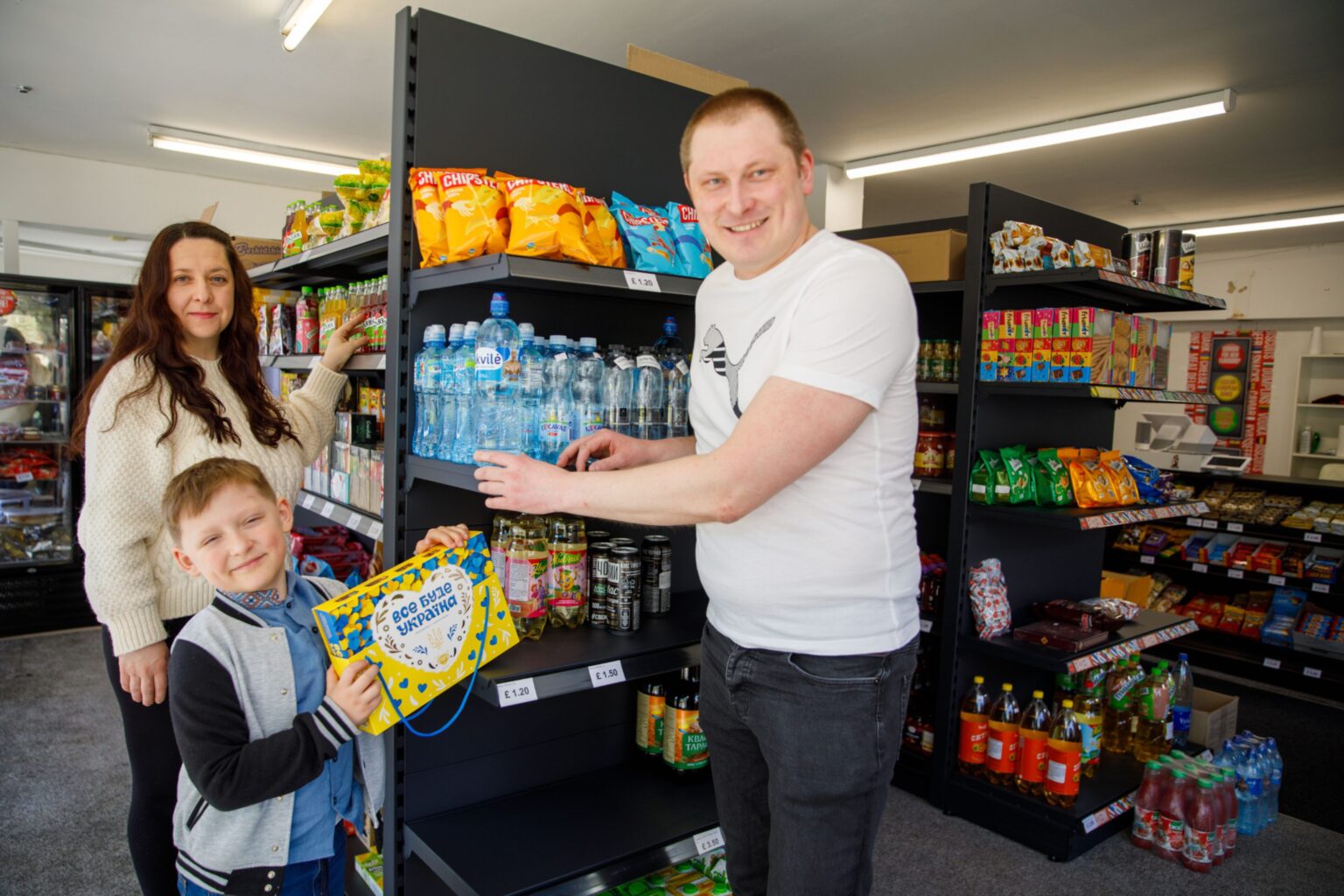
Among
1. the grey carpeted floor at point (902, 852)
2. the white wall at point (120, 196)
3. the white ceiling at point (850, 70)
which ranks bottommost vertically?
the grey carpeted floor at point (902, 852)

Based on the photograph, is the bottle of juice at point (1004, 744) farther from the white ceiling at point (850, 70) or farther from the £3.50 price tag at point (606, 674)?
the white ceiling at point (850, 70)

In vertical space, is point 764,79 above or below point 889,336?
above

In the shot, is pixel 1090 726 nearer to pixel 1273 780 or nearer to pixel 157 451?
pixel 1273 780

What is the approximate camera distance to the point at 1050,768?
11.3 ft

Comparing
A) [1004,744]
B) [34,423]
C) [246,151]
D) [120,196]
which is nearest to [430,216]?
[1004,744]

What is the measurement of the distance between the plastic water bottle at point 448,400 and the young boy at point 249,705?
0.41 metres

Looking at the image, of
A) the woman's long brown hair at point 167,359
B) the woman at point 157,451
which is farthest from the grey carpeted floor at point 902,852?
the woman's long brown hair at point 167,359

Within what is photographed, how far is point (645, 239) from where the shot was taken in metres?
2.15

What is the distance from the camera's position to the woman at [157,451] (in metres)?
2.10

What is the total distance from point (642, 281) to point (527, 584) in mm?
795

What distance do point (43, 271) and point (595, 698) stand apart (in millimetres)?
18640

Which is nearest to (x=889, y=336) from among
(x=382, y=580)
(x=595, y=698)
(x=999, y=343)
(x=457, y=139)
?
(x=382, y=580)

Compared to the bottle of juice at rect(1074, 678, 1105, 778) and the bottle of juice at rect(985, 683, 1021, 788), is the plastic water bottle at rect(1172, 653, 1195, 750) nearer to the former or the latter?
the bottle of juice at rect(1074, 678, 1105, 778)

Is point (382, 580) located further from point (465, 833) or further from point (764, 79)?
point (764, 79)
